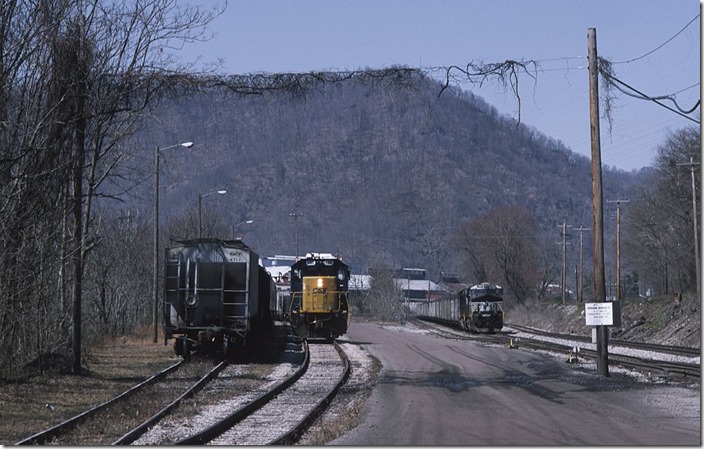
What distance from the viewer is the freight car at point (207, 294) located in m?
30.1

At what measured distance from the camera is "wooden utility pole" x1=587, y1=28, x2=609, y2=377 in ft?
79.0

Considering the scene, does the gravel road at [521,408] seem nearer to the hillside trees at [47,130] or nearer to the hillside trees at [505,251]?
the hillside trees at [47,130]

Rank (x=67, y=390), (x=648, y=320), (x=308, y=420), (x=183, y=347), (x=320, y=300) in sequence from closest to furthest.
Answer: (x=308, y=420) → (x=67, y=390) → (x=183, y=347) → (x=320, y=300) → (x=648, y=320)

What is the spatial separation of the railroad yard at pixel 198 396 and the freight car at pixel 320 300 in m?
9.69

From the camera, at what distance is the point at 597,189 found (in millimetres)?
24359

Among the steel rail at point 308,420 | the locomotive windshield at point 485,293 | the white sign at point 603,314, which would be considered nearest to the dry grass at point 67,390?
the steel rail at point 308,420

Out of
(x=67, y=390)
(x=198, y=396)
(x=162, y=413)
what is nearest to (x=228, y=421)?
(x=162, y=413)

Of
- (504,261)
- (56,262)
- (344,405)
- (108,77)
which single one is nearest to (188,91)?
(108,77)

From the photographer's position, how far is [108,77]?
2270 centimetres

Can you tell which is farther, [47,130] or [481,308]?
[481,308]

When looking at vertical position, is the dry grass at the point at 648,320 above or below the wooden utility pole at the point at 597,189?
below

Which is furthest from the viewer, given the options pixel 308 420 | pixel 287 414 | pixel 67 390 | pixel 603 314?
pixel 603 314

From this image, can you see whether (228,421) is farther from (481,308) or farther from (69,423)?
(481,308)

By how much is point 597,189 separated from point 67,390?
13.3 m
